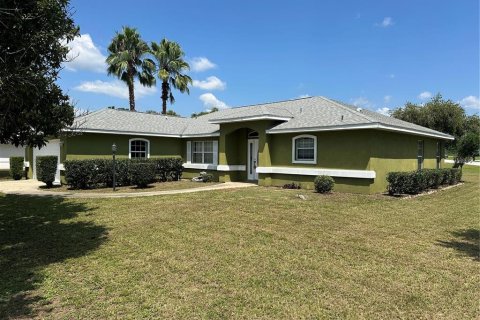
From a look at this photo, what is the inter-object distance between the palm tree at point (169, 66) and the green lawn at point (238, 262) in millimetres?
25661

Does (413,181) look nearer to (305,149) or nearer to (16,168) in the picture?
(305,149)

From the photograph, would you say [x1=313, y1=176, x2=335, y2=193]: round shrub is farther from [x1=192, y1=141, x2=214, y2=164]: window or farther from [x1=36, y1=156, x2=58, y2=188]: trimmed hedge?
[x1=36, y1=156, x2=58, y2=188]: trimmed hedge

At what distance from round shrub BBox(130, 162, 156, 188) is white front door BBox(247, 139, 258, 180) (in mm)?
5735

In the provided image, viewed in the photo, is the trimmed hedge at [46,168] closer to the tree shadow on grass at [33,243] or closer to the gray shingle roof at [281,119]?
the gray shingle roof at [281,119]

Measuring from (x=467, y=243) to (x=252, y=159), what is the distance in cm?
1333

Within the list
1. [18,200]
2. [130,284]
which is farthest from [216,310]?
[18,200]

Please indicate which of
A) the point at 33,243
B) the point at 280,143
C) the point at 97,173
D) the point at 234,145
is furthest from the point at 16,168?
the point at 33,243

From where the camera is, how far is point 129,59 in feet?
103

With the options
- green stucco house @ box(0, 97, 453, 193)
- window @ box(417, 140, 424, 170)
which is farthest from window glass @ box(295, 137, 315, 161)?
window @ box(417, 140, 424, 170)

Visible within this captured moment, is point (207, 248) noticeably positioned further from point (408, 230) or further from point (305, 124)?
point (305, 124)

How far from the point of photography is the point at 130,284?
5.12 meters

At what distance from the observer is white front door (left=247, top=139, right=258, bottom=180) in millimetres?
19828

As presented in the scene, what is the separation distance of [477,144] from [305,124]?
13.6 meters

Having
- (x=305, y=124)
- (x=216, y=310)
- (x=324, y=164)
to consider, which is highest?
(x=305, y=124)
